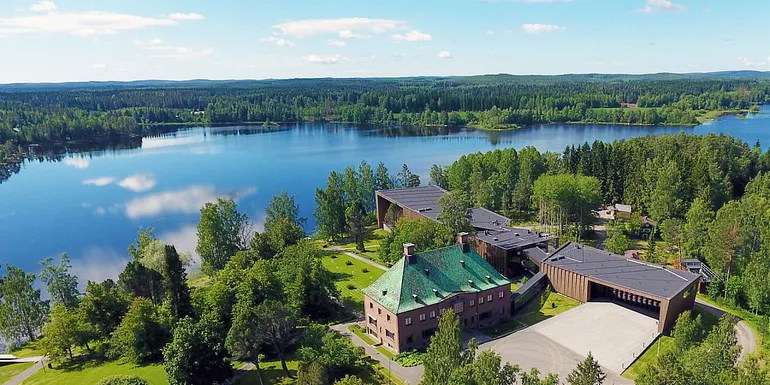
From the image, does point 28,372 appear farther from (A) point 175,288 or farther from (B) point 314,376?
(B) point 314,376

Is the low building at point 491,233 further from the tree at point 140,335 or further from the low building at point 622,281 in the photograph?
the tree at point 140,335

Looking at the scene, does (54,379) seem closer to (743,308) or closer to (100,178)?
(743,308)

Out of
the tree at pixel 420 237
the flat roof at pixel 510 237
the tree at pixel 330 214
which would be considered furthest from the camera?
the tree at pixel 330 214

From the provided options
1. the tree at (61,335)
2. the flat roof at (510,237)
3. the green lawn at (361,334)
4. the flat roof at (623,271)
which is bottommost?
the green lawn at (361,334)

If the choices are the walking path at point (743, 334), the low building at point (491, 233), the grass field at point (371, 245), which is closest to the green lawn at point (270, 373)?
the grass field at point (371, 245)

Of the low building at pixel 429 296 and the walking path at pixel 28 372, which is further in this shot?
the low building at pixel 429 296

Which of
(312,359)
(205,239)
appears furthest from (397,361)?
(205,239)
